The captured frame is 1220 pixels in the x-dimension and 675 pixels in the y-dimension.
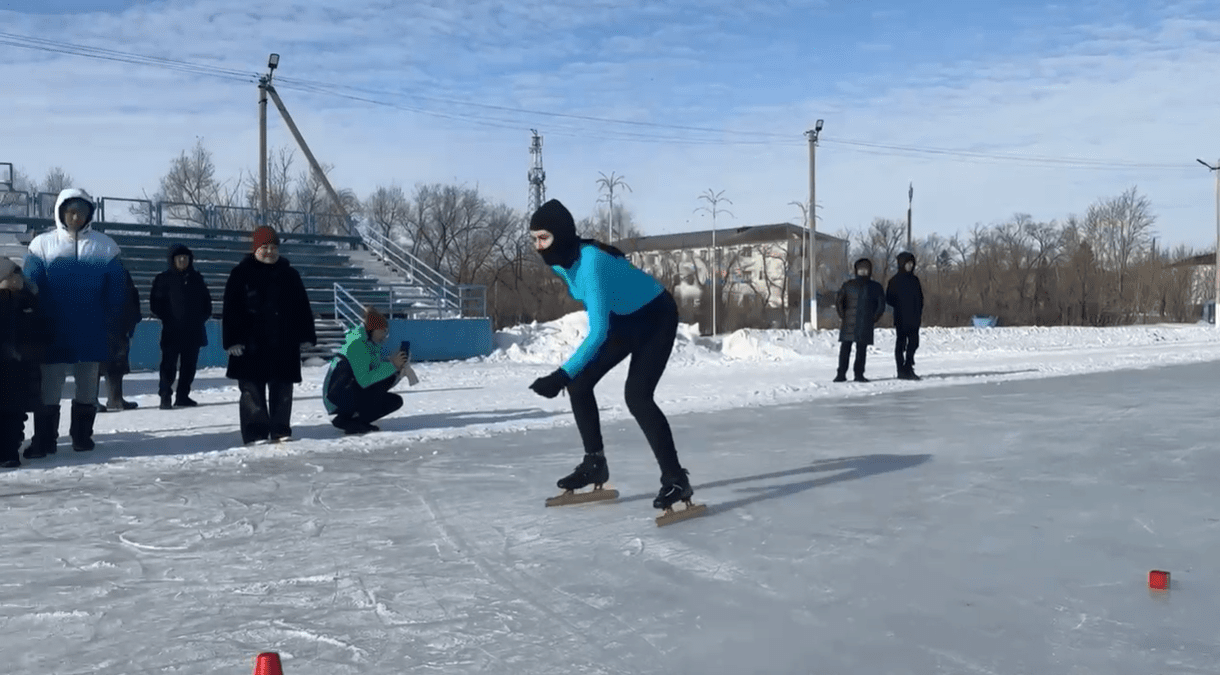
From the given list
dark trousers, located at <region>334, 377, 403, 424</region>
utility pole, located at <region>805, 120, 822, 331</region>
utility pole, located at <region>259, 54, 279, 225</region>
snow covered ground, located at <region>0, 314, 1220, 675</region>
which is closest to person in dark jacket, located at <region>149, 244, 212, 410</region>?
snow covered ground, located at <region>0, 314, 1220, 675</region>

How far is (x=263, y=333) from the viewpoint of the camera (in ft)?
25.1

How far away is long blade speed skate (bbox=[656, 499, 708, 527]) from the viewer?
4801 mm

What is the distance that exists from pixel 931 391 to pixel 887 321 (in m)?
29.9

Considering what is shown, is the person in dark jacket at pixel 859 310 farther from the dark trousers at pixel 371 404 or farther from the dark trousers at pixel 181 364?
the dark trousers at pixel 181 364

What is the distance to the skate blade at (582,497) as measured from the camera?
208 inches

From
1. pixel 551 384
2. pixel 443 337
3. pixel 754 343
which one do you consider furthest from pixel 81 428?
pixel 754 343

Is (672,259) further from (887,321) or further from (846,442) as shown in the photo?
(846,442)

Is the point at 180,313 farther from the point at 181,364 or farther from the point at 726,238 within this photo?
the point at 726,238

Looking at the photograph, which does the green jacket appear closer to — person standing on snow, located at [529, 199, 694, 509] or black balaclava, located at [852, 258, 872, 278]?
person standing on snow, located at [529, 199, 694, 509]

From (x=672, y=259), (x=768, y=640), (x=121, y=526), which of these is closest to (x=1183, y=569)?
(x=768, y=640)

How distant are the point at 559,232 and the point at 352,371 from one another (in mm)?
4175

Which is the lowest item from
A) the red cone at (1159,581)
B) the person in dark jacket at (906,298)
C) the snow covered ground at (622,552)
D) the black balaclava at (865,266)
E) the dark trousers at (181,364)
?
the snow covered ground at (622,552)

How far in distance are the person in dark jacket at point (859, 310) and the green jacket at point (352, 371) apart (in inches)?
267

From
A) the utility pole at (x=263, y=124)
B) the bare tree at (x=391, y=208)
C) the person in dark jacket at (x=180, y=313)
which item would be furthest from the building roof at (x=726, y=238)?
the person in dark jacket at (x=180, y=313)
